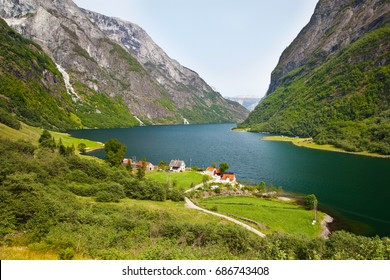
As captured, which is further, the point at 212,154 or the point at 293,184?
the point at 212,154

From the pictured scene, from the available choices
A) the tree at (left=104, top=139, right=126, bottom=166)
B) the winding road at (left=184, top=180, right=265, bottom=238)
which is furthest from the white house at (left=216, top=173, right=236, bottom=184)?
the tree at (left=104, top=139, right=126, bottom=166)

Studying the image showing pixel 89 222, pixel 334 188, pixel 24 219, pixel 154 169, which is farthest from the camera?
pixel 154 169

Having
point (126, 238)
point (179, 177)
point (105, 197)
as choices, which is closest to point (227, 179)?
point (179, 177)

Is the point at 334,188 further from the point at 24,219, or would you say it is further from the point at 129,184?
the point at 24,219

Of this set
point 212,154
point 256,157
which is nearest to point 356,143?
point 256,157

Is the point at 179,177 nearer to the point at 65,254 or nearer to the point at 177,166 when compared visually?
the point at 177,166

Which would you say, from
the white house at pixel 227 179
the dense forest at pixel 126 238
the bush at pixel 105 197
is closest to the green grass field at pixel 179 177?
the white house at pixel 227 179

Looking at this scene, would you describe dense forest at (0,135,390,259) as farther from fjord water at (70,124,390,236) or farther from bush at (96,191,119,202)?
fjord water at (70,124,390,236)
